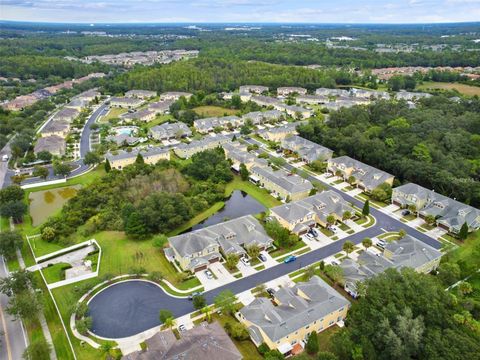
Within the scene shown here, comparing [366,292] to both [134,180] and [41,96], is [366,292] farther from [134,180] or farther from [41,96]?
[41,96]

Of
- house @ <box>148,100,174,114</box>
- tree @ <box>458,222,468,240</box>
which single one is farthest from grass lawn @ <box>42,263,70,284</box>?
house @ <box>148,100,174,114</box>

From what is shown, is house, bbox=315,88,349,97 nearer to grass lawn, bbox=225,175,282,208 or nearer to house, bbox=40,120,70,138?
grass lawn, bbox=225,175,282,208

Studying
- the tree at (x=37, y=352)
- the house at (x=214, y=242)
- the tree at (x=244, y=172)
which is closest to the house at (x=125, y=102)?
the tree at (x=244, y=172)

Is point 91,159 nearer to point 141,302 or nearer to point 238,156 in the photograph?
point 238,156

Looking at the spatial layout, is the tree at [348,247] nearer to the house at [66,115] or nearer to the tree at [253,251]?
the tree at [253,251]

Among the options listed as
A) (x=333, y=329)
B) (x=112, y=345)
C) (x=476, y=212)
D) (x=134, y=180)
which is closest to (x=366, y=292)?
(x=333, y=329)

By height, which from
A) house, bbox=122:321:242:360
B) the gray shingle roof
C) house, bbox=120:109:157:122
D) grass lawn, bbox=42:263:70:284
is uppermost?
house, bbox=120:109:157:122
